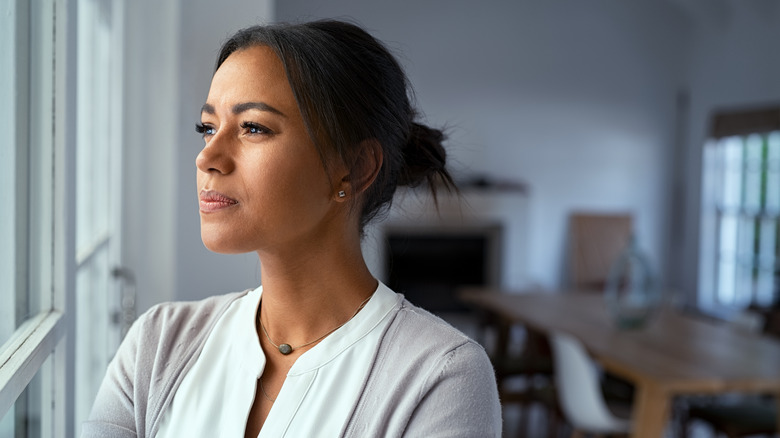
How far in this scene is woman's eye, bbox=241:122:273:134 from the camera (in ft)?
3.28

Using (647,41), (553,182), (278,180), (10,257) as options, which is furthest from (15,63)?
(647,41)

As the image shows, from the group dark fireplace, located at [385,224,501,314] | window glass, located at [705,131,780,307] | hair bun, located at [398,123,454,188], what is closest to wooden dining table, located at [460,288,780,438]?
hair bun, located at [398,123,454,188]

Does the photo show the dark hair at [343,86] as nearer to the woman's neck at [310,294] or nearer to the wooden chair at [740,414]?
the woman's neck at [310,294]

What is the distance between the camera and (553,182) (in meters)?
7.45

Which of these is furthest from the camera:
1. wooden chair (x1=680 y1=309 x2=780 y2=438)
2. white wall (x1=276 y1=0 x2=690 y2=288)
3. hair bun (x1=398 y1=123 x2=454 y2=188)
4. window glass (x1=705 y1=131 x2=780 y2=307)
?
white wall (x1=276 y1=0 x2=690 y2=288)

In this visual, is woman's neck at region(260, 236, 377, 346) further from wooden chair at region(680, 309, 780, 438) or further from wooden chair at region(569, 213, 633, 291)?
wooden chair at region(569, 213, 633, 291)

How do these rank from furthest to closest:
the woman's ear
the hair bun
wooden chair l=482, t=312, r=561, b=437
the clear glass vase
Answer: wooden chair l=482, t=312, r=561, b=437 → the clear glass vase → the hair bun → the woman's ear

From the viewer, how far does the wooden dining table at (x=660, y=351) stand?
284cm

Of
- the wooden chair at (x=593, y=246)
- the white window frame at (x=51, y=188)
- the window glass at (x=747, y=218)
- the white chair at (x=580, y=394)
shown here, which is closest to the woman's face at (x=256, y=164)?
the white window frame at (x=51, y=188)

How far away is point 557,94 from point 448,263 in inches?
76.8

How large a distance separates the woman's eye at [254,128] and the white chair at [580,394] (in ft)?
7.81

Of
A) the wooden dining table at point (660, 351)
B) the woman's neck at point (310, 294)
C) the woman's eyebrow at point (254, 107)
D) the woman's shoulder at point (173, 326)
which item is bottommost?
the wooden dining table at point (660, 351)

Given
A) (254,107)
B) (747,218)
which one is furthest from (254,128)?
(747,218)

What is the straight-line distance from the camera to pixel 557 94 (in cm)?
741
